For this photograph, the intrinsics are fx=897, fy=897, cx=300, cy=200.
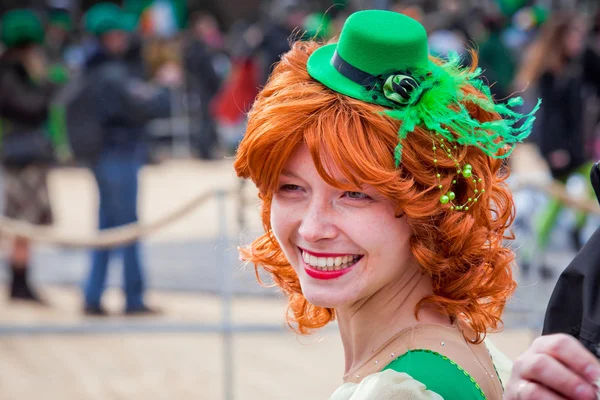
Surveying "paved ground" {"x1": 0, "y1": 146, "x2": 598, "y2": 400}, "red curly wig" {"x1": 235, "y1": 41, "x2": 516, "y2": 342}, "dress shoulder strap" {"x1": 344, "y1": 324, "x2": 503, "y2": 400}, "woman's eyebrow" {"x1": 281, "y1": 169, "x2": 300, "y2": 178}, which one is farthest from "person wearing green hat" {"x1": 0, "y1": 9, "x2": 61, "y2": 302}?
"dress shoulder strap" {"x1": 344, "y1": 324, "x2": 503, "y2": 400}

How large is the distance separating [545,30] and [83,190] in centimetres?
721

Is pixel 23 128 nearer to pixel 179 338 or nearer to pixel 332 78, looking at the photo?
pixel 179 338

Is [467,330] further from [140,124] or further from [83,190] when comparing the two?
[83,190]

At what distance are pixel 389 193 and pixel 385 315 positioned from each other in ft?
0.83

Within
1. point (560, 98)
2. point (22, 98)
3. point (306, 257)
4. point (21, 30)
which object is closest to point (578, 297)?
point (306, 257)

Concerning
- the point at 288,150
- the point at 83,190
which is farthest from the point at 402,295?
the point at 83,190

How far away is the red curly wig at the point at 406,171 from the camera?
1.57 metres

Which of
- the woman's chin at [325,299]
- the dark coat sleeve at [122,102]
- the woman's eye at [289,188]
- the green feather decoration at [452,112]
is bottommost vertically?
A: the dark coat sleeve at [122,102]

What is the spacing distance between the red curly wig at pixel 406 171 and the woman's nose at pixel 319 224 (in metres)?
0.06

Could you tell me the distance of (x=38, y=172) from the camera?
682 cm

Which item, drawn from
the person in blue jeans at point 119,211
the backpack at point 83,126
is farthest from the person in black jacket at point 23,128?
the person in blue jeans at point 119,211

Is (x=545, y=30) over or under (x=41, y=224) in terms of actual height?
over

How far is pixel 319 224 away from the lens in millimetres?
1621

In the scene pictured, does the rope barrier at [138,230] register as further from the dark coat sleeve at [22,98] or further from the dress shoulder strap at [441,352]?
the dress shoulder strap at [441,352]
